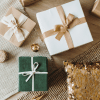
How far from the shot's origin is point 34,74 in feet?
2.81

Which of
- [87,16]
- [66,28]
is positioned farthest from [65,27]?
[87,16]

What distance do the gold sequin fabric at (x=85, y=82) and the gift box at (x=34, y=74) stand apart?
0.20 meters

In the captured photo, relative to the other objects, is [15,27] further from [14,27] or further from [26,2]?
[26,2]

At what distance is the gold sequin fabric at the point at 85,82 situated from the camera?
29.2 inches

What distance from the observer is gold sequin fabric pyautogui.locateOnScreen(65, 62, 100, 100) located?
29.2 inches

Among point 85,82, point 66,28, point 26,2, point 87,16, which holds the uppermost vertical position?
point 26,2

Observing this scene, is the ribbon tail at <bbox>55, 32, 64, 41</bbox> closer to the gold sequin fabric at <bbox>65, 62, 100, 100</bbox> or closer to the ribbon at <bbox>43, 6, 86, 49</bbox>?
the ribbon at <bbox>43, 6, 86, 49</bbox>

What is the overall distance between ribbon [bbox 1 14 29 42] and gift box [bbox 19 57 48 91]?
0.20 metres

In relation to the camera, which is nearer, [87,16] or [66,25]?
[66,25]

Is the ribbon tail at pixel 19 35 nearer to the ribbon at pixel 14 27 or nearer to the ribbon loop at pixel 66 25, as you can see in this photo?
the ribbon at pixel 14 27

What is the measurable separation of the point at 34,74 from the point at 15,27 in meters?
0.39

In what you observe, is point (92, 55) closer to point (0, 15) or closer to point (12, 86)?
point (12, 86)

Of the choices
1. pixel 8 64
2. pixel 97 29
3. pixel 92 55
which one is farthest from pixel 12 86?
pixel 97 29

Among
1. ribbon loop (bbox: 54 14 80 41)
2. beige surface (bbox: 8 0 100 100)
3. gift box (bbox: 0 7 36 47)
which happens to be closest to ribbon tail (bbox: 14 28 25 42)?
gift box (bbox: 0 7 36 47)
